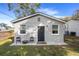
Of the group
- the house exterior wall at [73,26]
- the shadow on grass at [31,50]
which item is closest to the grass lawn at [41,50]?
the shadow on grass at [31,50]

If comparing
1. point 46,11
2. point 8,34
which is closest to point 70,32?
point 46,11

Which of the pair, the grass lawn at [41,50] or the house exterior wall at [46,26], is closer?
the grass lawn at [41,50]

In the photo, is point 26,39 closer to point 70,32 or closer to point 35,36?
point 35,36

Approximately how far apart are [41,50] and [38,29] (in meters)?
1.49

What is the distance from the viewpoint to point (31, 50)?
820cm

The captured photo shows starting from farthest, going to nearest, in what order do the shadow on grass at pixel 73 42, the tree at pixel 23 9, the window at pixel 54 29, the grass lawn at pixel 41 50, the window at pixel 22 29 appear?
the tree at pixel 23 9
the window at pixel 54 29
the window at pixel 22 29
the shadow on grass at pixel 73 42
the grass lawn at pixel 41 50

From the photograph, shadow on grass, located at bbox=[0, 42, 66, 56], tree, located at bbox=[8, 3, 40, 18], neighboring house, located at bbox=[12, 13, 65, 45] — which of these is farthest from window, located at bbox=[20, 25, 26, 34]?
shadow on grass, located at bbox=[0, 42, 66, 56]

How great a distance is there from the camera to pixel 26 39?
360 inches

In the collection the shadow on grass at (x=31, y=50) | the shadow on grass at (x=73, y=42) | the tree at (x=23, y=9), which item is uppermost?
the tree at (x=23, y=9)

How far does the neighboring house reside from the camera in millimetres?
9133

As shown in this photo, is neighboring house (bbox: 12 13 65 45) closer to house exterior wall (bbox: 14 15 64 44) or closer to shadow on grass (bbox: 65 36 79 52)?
house exterior wall (bbox: 14 15 64 44)

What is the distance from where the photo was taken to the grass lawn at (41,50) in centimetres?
788

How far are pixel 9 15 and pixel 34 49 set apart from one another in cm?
225

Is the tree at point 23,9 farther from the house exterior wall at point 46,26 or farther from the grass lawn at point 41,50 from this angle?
the grass lawn at point 41,50
